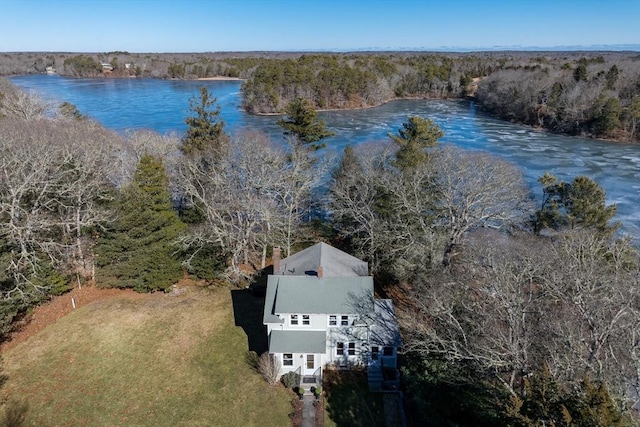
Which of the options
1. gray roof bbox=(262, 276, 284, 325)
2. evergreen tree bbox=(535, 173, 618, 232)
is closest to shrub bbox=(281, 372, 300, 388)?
gray roof bbox=(262, 276, 284, 325)

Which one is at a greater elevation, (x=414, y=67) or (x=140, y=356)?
(x=414, y=67)

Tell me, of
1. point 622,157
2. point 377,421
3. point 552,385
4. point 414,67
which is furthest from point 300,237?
point 414,67

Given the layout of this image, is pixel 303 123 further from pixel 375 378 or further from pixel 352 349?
pixel 375 378

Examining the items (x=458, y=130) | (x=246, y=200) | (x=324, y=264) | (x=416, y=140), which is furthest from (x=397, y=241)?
(x=458, y=130)

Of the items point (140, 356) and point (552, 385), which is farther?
point (140, 356)

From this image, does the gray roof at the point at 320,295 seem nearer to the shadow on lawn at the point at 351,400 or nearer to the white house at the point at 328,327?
the white house at the point at 328,327

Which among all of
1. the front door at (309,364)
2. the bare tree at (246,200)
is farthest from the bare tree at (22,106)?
the front door at (309,364)

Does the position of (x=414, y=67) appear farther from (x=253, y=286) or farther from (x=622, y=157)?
(x=253, y=286)

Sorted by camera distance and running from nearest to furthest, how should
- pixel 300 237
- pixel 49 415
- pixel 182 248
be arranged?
pixel 49 415, pixel 182 248, pixel 300 237
